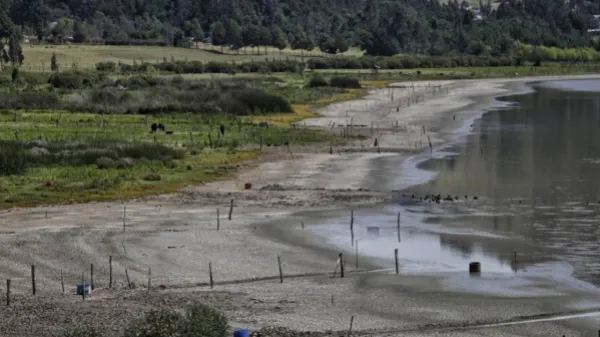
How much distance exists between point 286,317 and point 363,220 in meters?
14.6

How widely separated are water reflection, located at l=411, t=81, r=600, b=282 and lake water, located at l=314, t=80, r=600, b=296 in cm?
4

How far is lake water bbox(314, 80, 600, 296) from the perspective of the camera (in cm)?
3394

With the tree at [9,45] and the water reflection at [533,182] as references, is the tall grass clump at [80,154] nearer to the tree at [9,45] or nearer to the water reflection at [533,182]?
the water reflection at [533,182]

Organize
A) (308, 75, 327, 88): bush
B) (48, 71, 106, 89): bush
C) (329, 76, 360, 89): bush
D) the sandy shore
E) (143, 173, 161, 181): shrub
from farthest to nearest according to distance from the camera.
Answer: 1. (329, 76, 360, 89): bush
2. (308, 75, 327, 88): bush
3. (48, 71, 106, 89): bush
4. (143, 173, 161, 181): shrub
5. the sandy shore

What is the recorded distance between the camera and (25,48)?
174 metres

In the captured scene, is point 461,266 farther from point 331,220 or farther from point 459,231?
point 331,220

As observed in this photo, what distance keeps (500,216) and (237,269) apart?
12489mm

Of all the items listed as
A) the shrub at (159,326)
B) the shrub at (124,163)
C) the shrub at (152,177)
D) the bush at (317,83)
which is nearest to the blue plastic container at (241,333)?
the shrub at (159,326)

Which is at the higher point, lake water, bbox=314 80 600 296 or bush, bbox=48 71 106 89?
bush, bbox=48 71 106 89

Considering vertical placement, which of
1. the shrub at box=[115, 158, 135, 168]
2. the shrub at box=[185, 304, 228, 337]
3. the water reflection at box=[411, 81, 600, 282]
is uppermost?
the shrub at box=[185, 304, 228, 337]

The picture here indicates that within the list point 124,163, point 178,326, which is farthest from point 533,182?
point 178,326

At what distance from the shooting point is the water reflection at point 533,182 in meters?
38.6

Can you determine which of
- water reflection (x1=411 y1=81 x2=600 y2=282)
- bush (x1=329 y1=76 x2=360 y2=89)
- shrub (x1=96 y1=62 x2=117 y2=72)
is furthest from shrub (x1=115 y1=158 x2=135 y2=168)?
shrub (x1=96 y1=62 x2=117 y2=72)

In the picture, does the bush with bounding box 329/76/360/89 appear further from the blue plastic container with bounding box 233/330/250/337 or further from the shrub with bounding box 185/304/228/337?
the shrub with bounding box 185/304/228/337
